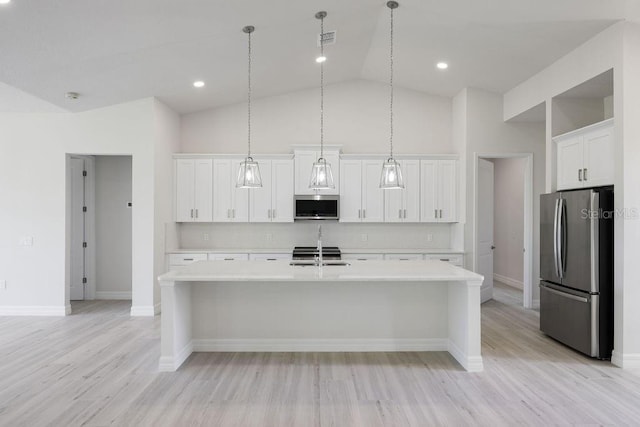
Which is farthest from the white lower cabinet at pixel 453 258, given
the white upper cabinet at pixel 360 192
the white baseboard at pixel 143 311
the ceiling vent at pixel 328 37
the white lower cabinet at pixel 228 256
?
the white baseboard at pixel 143 311

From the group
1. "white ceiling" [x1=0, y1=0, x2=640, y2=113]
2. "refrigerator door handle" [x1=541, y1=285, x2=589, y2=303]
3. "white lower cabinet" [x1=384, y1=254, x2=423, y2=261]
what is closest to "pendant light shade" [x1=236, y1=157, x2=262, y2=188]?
"white ceiling" [x1=0, y1=0, x2=640, y2=113]

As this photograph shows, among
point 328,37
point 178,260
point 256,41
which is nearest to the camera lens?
point 256,41

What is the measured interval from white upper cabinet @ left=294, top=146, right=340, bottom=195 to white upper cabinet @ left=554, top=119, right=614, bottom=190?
2.93 metres

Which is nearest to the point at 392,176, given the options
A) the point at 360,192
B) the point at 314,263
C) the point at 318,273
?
the point at 318,273

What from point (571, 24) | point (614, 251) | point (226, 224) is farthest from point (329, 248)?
point (571, 24)

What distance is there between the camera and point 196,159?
633 cm

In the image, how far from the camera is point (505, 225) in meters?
8.29

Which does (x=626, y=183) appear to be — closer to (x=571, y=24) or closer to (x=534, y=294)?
(x=571, y=24)

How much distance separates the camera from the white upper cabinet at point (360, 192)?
6.36 meters

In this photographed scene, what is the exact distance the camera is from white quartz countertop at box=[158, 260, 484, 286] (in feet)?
11.4

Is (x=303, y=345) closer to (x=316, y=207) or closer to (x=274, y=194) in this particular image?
(x=316, y=207)

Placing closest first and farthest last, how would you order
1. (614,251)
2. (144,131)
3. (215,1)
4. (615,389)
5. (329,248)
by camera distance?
(615,389) < (215,1) < (614,251) < (144,131) < (329,248)

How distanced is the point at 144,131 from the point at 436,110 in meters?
4.44

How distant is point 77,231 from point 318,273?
15.8ft
